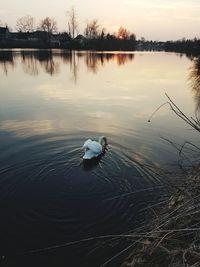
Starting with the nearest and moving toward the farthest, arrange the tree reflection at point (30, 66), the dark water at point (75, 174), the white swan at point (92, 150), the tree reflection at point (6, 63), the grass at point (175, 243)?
the grass at point (175, 243) < the dark water at point (75, 174) < the white swan at point (92, 150) < the tree reflection at point (30, 66) < the tree reflection at point (6, 63)

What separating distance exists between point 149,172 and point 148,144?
2.29 meters

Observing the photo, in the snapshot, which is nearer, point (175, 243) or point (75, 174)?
point (175, 243)

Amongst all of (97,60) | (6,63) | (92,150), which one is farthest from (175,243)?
(97,60)

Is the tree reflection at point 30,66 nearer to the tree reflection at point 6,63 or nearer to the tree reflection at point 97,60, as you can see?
the tree reflection at point 6,63

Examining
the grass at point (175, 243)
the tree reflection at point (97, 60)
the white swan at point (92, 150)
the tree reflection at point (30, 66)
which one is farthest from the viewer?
the tree reflection at point (97, 60)

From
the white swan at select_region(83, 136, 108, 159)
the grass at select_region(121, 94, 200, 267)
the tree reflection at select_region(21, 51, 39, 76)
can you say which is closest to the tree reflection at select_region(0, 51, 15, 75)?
the tree reflection at select_region(21, 51, 39, 76)

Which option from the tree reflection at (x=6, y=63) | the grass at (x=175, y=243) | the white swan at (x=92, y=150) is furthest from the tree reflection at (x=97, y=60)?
the grass at (x=175, y=243)

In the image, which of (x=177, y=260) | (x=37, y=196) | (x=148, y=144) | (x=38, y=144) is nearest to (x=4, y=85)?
(x=38, y=144)

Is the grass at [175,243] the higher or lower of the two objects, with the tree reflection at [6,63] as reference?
higher

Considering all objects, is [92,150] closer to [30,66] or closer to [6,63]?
[30,66]

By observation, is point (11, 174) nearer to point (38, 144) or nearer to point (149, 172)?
point (38, 144)

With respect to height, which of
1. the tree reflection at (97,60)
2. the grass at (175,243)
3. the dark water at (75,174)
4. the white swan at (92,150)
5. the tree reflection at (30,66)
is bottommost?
the tree reflection at (97,60)

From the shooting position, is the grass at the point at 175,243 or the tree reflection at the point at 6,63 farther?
the tree reflection at the point at 6,63

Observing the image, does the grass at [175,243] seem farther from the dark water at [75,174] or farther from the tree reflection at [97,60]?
the tree reflection at [97,60]
